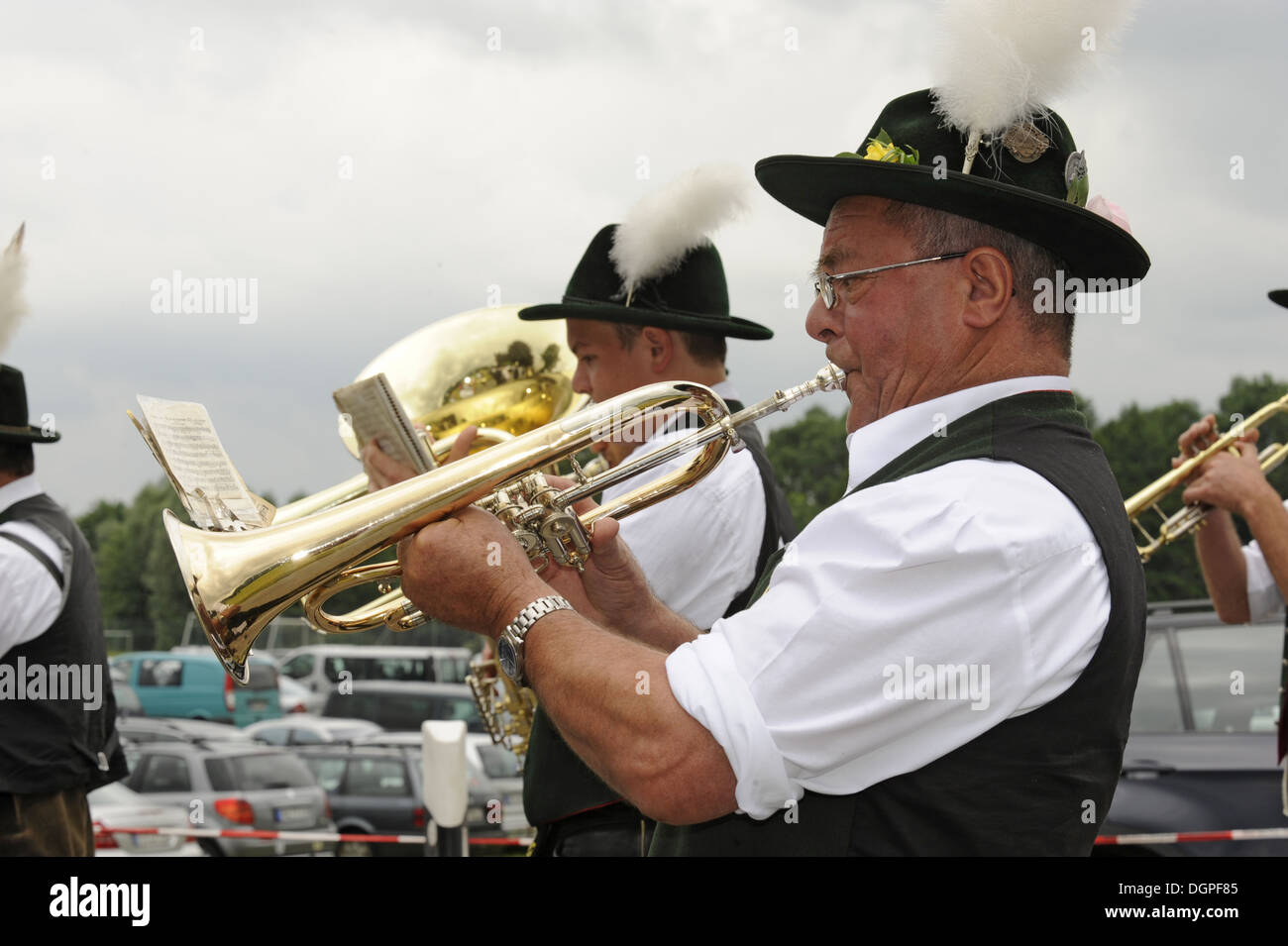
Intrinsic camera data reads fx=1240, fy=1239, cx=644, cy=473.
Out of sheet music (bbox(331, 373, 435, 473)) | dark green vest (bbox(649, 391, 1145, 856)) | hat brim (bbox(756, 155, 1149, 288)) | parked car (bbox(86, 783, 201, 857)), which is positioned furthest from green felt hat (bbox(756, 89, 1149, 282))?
parked car (bbox(86, 783, 201, 857))

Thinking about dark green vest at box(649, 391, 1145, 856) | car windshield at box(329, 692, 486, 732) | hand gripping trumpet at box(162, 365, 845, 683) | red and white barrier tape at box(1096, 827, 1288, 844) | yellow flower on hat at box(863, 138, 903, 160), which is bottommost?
car windshield at box(329, 692, 486, 732)

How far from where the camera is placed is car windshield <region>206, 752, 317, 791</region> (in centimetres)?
1034

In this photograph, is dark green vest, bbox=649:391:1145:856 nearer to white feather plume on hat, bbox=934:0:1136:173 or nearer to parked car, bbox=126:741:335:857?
white feather plume on hat, bbox=934:0:1136:173

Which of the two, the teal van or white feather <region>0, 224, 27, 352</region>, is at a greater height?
white feather <region>0, 224, 27, 352</region>

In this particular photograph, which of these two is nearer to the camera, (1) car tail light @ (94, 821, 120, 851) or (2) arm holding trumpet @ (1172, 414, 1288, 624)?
(2) arm holding trumpet @ (1172, 414, 1288, 624)

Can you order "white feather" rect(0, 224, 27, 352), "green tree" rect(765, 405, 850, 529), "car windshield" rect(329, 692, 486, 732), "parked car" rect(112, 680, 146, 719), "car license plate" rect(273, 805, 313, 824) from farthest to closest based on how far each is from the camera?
"green tree" rect(765, 405, 850, 529), "parked car" rect(112, 680, 146, 719), "car windshield" rect(329, 692, 486, 732), "car license plate" rect(273, 805, 313, 824), "white feather" rect(0, 224, 27, 352)

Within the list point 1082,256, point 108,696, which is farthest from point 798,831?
point 108,696

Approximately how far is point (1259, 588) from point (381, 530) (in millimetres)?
3866

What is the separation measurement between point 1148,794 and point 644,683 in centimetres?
478

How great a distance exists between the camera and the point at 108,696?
4.75 metres

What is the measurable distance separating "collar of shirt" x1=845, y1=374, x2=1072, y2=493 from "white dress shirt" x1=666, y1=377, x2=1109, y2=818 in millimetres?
300

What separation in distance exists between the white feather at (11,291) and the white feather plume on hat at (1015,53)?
434 cm

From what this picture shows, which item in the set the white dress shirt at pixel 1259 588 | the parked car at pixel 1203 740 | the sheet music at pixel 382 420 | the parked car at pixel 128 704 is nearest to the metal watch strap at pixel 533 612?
the sheet music at pixel 382 420

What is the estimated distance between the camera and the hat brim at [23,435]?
15.7 feet
